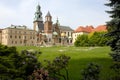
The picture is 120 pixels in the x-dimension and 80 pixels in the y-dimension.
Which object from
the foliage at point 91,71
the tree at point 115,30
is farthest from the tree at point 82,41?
the foliage at point 91,71

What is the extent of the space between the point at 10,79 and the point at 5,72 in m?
0.38

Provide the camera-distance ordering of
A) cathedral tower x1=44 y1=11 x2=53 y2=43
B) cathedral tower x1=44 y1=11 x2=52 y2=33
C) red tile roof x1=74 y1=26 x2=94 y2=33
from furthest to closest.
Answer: red tile roof x1=74 y1=26 x2=94 y2=33, cathedral tower x1=44 y1=11 x2=52 y2=33, cathedral tower x1=44 y1=11 x2=53 y2=43

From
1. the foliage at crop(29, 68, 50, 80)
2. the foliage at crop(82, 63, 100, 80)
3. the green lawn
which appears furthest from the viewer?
the green lawn

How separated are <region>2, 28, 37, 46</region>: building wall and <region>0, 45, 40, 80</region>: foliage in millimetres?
122633

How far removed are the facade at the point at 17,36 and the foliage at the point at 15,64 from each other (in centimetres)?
12263

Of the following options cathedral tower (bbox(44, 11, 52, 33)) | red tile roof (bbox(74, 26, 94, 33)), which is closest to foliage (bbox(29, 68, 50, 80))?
cathedral tower (bbox(44, 11, 52, 33))

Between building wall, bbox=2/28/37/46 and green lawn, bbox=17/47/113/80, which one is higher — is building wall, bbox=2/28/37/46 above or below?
above

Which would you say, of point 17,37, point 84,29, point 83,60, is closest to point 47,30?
point 17,37

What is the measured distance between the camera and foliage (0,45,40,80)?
551 inches

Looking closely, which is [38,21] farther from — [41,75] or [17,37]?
[41,75]

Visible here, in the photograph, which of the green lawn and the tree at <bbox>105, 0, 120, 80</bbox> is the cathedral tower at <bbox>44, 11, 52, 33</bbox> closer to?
the green lawn

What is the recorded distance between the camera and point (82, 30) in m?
159

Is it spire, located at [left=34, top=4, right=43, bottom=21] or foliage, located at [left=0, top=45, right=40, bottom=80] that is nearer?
foliage, located at [left=0, top=45, right=40, bottom=80]

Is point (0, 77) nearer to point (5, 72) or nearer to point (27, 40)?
point (5, 72)
